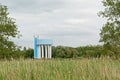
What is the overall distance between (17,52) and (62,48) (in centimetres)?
1049

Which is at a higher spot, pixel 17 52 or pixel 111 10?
pixel 111 10

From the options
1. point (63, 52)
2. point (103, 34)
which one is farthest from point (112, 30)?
point (63, 52)

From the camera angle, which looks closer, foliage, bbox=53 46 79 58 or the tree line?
the tree line

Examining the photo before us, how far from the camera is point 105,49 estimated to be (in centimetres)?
2941

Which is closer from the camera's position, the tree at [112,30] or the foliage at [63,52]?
the tree at [112,30]

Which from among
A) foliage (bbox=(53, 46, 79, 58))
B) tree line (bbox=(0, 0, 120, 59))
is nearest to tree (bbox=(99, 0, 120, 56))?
tree line (bbox=(0, 0, 120, 59))

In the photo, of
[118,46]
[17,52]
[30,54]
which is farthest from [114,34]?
[30,54]

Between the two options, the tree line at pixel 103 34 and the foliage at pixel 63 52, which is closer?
the tree line at pixel 103 34

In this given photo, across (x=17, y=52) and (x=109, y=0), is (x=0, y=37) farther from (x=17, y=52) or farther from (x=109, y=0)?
(x=109, y=0)

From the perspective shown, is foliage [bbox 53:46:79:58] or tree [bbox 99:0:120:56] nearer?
tree [bbox 99:0:120:56]

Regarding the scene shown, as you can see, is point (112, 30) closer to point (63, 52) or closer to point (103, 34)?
point (103, 34)

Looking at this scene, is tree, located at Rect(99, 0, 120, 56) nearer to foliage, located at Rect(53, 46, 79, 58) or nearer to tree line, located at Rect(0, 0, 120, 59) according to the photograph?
tree line, located at Rect(0, 0, 120, 59)

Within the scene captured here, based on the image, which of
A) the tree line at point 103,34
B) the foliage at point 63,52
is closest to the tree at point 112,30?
the tree line at point 103,34

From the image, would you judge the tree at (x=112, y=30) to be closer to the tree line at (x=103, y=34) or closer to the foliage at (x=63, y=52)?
the tree line at (x=103, y=34)
